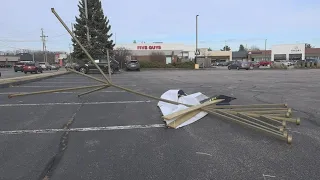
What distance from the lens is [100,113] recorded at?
8.20m

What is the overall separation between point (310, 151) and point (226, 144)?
1.31 meters

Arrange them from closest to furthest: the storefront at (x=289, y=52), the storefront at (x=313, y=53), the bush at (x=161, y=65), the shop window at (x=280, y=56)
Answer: the bush at (x=161, y=65) < the storefront at (x=289, y=52) < the shop window at (x=280, y=56) < the storefront at (x=313, y=53)

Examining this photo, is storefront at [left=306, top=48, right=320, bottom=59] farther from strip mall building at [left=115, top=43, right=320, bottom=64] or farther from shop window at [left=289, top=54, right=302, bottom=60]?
shop window at [left=289, top=54, right=302, bottom=60]

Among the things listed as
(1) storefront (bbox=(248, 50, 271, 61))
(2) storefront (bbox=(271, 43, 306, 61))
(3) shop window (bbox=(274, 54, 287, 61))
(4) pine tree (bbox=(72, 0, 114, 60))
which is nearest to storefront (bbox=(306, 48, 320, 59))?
(2) storefront (bbox=(271, 43, 306, 61))

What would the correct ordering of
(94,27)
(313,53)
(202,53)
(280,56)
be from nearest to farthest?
(94,27), (280,56), (202,53), (313,53)

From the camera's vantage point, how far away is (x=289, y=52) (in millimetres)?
96875

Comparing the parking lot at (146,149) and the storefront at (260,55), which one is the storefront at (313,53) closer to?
the storefront at (260,55)

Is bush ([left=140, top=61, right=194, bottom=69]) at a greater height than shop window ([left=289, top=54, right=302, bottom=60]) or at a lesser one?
lesser

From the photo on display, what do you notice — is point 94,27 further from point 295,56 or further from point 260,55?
point 260,55

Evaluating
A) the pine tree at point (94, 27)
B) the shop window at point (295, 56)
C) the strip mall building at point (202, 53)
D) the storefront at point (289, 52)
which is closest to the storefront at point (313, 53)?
the strip mall building at point (202, 53)

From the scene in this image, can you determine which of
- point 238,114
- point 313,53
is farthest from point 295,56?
point 238,114

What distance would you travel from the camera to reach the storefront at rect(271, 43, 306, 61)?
9538 cm

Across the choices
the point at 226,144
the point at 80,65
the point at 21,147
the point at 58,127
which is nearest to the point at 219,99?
the point at 226,144

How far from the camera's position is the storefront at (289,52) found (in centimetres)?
9538
